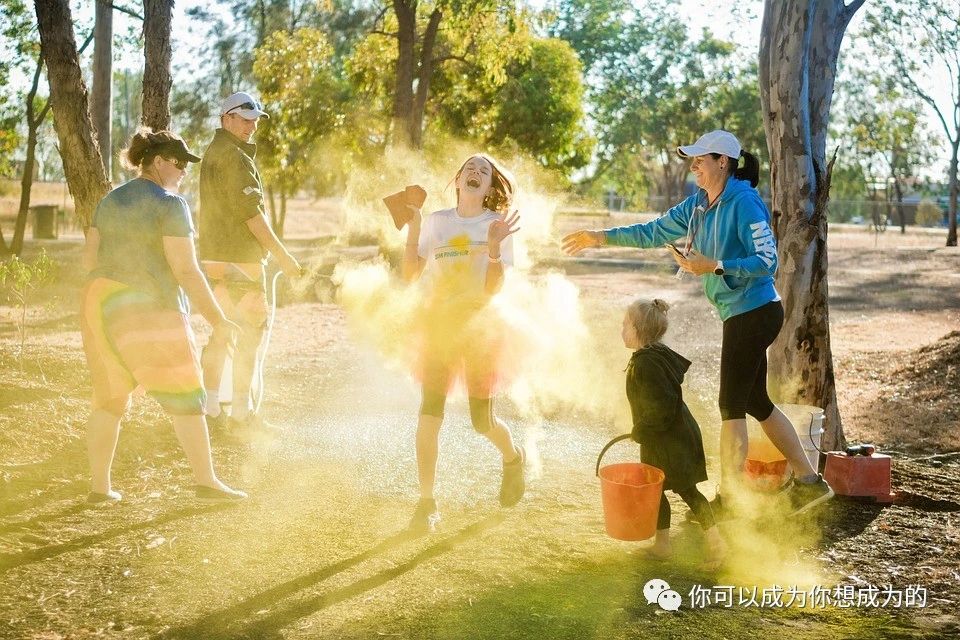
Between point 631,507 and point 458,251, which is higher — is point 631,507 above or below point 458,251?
below

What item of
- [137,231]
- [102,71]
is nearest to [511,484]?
[137,231]

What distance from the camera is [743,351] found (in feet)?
16.4

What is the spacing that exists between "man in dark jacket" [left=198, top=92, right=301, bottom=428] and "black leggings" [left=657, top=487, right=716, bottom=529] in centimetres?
273

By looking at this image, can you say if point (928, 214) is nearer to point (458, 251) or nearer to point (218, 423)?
point (218, 423)

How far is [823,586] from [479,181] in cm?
254

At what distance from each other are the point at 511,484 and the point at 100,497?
7.33 ft

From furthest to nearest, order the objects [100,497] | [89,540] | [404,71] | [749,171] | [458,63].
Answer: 1. [458,63]
2. [404,71]
3. [100,497]
4. [749,171]
5. [89,540]

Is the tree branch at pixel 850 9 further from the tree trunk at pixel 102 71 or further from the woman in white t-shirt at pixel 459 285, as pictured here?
the tree trunk at pixel 102 71

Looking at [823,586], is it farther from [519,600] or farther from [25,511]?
[25,511]

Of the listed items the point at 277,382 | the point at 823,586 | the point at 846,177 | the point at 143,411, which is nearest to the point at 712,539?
the point at 823,586

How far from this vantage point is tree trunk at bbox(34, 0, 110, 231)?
27.3 ft

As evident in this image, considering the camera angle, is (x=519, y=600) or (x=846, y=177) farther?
(x=846, y=177)

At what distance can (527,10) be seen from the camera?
2017cm

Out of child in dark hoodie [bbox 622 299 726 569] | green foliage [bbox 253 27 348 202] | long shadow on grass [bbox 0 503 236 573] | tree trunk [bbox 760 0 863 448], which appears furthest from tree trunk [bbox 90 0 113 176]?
child in dark hoodie [bbox 622 299 726 569]
